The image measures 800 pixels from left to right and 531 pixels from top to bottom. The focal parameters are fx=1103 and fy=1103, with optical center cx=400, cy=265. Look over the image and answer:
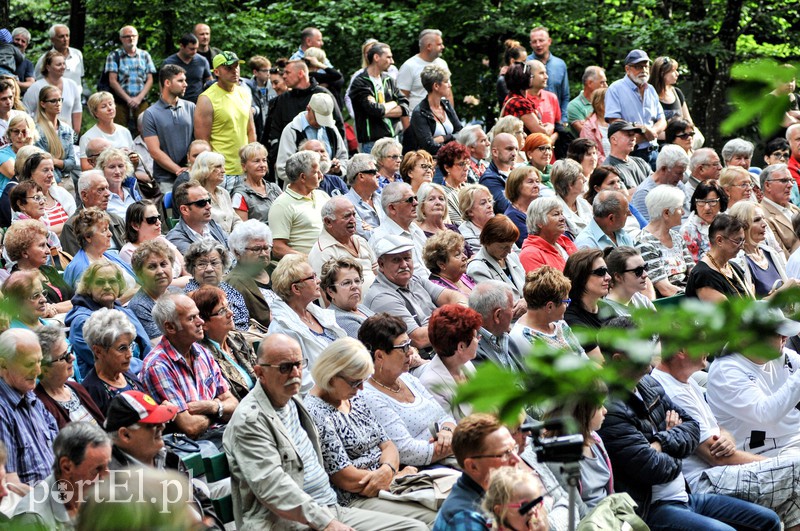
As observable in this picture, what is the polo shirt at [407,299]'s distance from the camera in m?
7.53

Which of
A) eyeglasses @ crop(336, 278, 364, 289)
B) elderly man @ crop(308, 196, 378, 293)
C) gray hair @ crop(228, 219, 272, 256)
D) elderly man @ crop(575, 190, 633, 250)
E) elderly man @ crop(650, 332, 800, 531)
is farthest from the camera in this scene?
elderly man @ crop(575, 190, 633, 250)

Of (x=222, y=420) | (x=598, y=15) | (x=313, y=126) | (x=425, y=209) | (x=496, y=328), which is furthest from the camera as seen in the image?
(x=598, y=15)

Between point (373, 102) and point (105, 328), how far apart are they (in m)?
6.87

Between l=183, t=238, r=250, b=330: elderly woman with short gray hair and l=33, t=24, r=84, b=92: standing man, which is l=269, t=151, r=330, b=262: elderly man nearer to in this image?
l=183, t=238, r=250, b=330: elderly woman with short gray hair

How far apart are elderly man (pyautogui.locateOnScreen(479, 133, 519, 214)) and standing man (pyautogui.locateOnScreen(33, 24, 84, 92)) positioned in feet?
19.2

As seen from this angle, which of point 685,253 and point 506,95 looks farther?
point 506,95

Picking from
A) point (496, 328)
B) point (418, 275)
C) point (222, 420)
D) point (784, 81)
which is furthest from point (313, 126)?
point (784, 81)

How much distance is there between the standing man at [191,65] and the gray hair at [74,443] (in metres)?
9.63

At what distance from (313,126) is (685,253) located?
4026 millimetres

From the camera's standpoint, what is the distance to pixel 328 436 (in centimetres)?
555

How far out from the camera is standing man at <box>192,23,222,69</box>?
1434 cm

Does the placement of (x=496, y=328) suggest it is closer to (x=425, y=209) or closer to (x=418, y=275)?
(x=418, y=275)

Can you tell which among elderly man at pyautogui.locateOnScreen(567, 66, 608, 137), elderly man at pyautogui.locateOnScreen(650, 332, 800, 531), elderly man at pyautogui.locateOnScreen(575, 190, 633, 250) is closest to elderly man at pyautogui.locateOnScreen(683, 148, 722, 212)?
elderly man at pyautogui.locateOnScreen(575, 190, 633, 250)

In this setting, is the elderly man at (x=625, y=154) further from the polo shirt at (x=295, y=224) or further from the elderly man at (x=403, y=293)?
the elderly man at (x=403, y=293)
